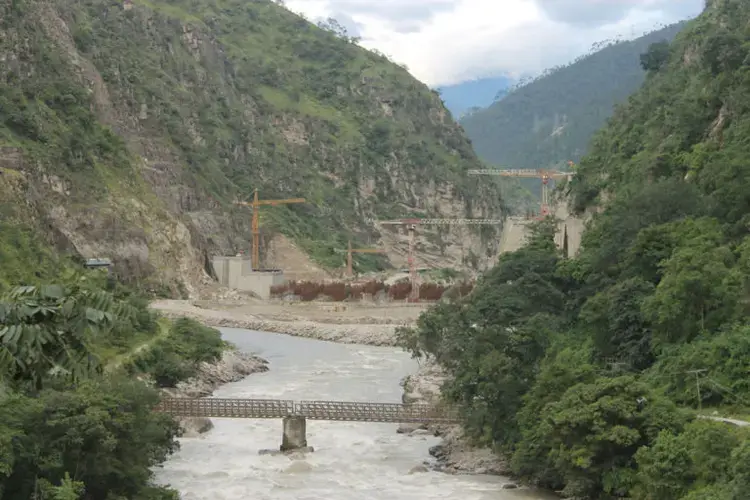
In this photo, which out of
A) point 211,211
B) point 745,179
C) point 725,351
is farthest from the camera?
point 211,211

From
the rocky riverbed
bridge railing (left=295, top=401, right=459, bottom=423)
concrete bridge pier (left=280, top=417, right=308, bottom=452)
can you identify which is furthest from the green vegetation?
the rocky riverbed

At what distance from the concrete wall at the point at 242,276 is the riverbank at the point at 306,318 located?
5.47 meters

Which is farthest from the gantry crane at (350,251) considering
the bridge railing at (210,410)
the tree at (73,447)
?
the tree at (73,447)

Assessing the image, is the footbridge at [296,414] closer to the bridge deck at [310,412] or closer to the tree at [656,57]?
the bridge deck at [310,412]

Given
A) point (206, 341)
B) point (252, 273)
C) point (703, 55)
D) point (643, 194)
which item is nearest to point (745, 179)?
point (643, 194)

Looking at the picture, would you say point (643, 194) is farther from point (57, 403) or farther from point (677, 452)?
point (57, 403)

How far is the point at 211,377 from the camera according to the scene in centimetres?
7462

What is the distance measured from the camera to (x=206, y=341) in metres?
82.1

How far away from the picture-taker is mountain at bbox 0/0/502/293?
10575 cm

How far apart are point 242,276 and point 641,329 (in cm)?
9810

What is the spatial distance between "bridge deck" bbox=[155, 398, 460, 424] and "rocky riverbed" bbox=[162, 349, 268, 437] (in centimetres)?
166

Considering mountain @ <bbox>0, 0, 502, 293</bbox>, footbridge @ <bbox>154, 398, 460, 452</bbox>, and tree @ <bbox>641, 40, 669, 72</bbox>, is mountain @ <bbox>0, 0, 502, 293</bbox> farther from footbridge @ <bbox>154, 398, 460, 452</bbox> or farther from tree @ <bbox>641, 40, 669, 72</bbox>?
tree @ <bbox>641, 40, 669, 72</bbox>

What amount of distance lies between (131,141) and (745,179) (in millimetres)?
100311

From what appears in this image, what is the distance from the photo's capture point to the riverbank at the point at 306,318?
115 metres
